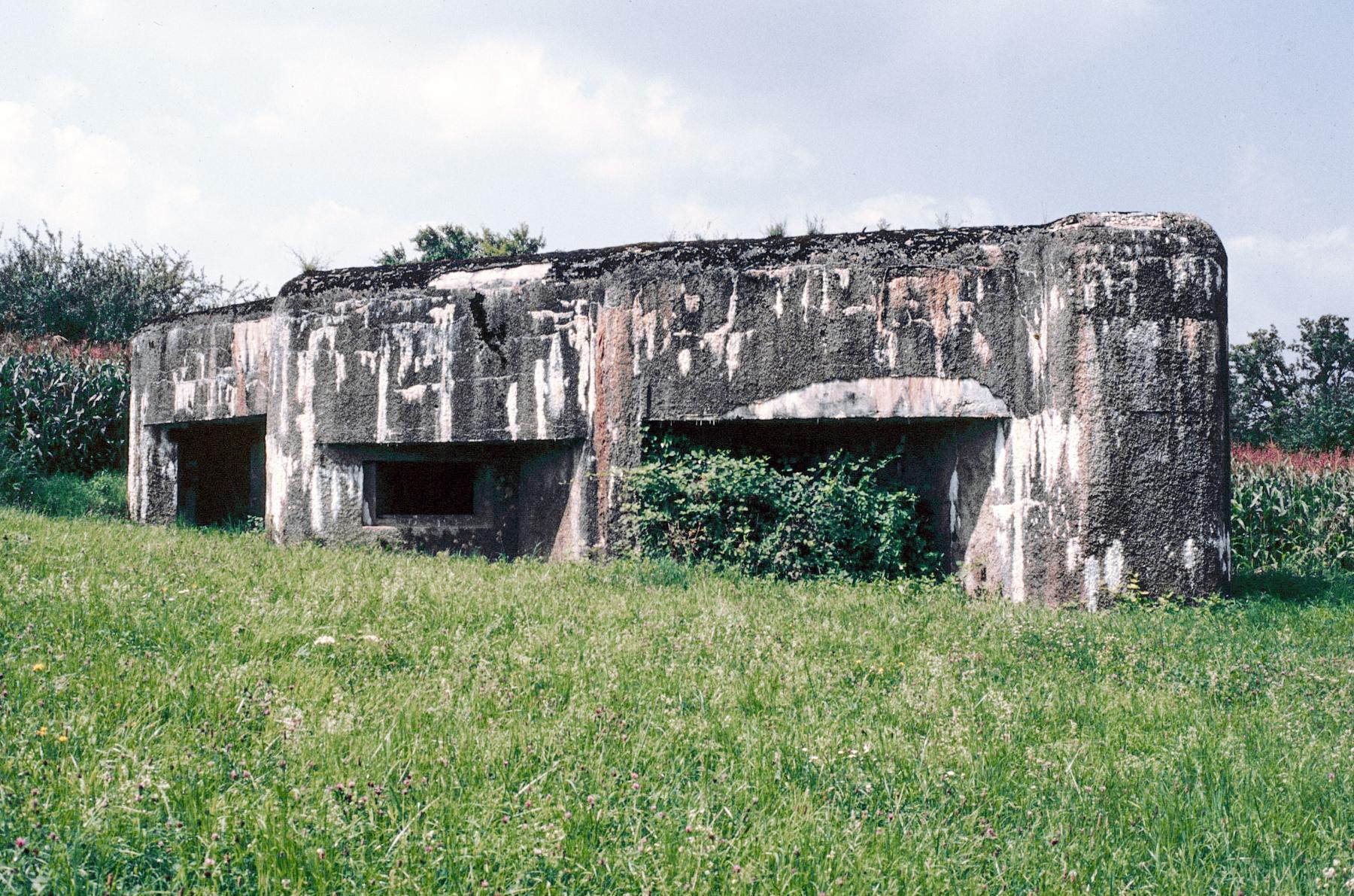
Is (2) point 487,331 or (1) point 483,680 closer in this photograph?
(1) point 483,680

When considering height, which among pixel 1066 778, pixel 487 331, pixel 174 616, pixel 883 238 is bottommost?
pixel 1066 778

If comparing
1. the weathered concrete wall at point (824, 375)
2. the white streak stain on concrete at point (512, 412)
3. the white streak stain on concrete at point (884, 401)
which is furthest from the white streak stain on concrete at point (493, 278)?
the white streak stain on concrete at point (884, 401)

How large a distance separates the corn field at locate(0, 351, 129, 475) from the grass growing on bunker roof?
343 inches

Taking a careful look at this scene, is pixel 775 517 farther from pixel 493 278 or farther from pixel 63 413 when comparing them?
pixel 63 413

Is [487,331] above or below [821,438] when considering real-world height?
above

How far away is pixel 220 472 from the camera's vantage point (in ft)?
38.1

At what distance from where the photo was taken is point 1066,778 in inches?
121

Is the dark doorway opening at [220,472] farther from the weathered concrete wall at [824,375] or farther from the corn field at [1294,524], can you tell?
the corn field at [1294,524]

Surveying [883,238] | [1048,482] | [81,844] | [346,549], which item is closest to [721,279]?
[883,238]

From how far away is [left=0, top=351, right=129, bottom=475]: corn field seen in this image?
12.6 meters

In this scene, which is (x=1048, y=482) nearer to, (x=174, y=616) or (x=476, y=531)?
(x=476, y=531)

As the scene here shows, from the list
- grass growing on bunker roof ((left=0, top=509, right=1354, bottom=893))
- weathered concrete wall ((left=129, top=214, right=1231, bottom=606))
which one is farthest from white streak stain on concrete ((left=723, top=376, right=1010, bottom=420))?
grass growing on bunker roof ((left=0, top=509, right=1354, bottom=893))

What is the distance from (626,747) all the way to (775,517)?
177 inches

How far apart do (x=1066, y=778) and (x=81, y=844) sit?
9.12 feet
